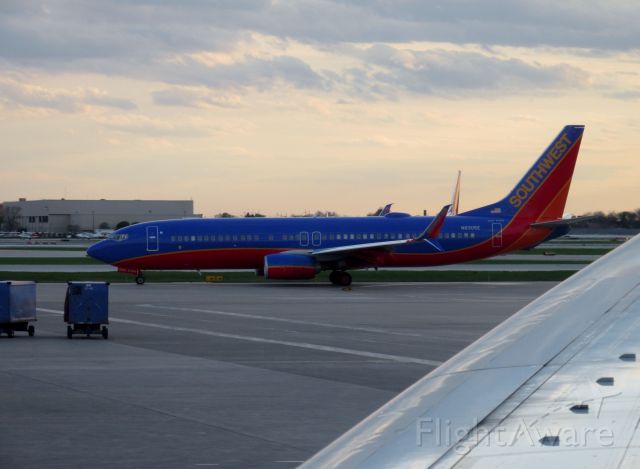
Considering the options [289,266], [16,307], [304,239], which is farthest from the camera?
[304,239]

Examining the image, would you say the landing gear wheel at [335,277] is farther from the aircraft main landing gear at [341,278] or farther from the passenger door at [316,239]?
the passenger door at [316,239]

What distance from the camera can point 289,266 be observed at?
3603cm

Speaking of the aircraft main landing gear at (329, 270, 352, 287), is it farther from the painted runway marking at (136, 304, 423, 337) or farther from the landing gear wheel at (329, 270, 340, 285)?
the painted runway marking at (136, 304, 423, 337)

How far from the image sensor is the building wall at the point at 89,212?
139 metres

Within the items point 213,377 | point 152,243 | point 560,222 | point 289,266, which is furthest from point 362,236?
point 213,377

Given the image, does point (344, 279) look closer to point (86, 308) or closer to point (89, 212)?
point (86, 308)

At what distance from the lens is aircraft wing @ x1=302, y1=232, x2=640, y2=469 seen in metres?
2.36

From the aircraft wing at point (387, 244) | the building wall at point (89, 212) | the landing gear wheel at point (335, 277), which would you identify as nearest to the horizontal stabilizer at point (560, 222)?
the aircraft wing at point (387, 244)

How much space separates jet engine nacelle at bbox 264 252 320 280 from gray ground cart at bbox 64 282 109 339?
16345 millimetres

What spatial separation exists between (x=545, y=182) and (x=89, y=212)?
389 feet

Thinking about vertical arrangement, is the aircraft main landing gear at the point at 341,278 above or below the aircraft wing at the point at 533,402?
below

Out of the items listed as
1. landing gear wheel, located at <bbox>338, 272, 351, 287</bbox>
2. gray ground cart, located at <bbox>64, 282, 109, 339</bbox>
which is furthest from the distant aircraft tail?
gray ground cart, located at <bbox>64, 282, 109, 339</bbox>

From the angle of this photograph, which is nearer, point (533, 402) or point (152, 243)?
point (533, 402)

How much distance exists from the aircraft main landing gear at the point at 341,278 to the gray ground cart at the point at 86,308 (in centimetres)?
1807
